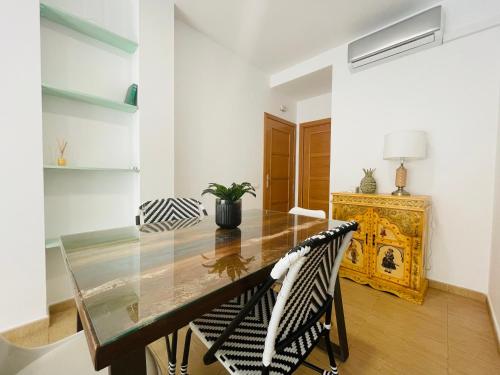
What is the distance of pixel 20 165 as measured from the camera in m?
1.59

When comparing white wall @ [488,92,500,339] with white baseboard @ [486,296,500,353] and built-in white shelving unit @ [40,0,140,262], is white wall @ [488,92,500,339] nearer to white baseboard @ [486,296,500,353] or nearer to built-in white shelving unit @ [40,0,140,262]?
white baseboard @ [486,296,500,353]

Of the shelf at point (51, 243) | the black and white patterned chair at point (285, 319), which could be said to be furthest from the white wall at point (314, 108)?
the shelf at point (51, 243)

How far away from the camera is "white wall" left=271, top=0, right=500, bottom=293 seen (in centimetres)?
208

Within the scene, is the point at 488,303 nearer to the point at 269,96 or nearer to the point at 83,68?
the point at 269,96

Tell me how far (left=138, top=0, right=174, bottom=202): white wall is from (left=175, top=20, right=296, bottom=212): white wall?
310mm

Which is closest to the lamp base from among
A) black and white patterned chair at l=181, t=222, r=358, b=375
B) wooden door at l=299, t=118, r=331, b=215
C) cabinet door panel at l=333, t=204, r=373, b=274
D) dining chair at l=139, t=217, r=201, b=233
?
cabinet door panel at l=333, t=204, r=373, b=274

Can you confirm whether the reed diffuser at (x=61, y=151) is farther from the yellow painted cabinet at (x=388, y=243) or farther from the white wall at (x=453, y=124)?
the white wall at (x=453, y=124)

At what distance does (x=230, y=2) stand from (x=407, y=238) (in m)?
2.91

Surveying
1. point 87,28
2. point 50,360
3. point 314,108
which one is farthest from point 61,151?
point 314,108

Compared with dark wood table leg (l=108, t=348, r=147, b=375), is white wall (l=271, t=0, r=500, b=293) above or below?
above

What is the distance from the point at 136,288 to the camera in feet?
2.26

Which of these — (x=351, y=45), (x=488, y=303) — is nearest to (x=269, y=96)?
(x=351, y=45)

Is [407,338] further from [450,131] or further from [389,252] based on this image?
[450,131]

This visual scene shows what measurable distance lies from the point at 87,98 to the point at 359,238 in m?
2.90
